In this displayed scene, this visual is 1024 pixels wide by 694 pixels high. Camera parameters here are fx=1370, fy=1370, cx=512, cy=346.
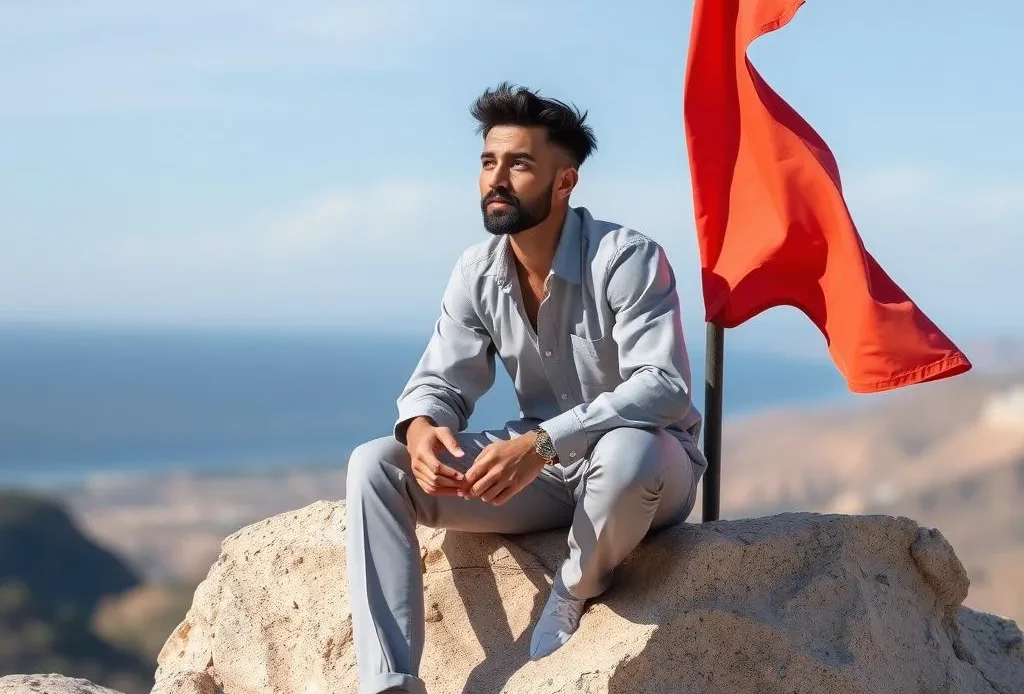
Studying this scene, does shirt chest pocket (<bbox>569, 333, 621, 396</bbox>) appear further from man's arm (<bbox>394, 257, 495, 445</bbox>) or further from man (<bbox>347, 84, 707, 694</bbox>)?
man's arm (<bbox>394, 257, 495, 445</bbox>)

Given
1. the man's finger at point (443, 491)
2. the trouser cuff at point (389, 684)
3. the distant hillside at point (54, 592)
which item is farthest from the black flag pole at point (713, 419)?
the distant hillside at point (54, 592)

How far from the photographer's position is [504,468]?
352cm

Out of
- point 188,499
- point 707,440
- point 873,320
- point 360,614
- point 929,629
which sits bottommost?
point 188,499

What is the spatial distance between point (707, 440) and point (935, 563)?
2.69 ft

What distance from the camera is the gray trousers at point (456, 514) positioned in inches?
140

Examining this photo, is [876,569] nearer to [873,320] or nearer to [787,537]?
[787,537]

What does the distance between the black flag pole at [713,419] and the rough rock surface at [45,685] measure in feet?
6.74

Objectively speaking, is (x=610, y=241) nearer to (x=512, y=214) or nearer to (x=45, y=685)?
(x=512, y=214)

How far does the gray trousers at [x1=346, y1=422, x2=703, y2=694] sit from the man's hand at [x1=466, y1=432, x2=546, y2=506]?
0.17 metres

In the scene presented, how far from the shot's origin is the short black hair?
3.86 meters

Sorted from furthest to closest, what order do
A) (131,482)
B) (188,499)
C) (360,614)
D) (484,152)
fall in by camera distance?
(131,482) < (188,499) < (484,152) < (360,614)

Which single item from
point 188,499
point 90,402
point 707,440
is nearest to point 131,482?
point 188,499

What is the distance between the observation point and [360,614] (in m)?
3.67

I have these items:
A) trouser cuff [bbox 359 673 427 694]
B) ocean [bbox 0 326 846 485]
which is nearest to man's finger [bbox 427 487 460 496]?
trouser cuff [bbox 359 673 427 694]
